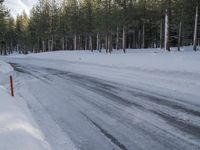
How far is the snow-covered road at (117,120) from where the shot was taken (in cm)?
532

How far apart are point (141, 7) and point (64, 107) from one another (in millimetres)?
45575

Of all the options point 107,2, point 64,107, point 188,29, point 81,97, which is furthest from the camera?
point 107,2

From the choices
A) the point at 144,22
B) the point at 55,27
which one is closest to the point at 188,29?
the point at 144,22

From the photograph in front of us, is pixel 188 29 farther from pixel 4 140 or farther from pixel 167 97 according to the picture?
pixel 4 140

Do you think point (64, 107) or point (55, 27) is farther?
point (55, 27)

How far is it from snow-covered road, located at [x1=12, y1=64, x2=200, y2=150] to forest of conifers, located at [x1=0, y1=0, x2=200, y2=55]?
23.6m

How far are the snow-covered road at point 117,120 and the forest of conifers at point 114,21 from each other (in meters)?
23.6

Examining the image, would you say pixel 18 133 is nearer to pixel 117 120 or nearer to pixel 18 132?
pixel 18 132

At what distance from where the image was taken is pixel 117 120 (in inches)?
268

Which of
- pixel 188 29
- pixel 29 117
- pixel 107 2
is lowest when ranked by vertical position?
pixel 29 117

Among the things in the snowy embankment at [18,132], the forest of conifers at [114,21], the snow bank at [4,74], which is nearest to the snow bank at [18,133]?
the snowy embankment at [18,132]

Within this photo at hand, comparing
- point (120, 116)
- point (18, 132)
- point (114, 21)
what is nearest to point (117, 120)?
point (120, 116)

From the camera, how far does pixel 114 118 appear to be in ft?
22.9

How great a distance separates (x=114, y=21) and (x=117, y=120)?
36.5m
